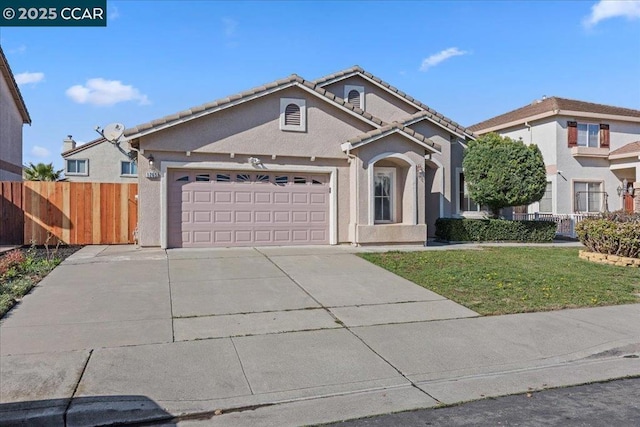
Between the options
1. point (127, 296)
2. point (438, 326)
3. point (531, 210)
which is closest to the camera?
point (438, 326)

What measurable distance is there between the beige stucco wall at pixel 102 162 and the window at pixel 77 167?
0.72ft

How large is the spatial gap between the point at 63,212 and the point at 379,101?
12475mm

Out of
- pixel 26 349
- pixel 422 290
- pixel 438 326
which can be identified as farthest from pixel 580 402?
pixel 26 349

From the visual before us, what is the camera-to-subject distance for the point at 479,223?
56.3ft

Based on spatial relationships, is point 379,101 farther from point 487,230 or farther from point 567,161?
point 567,161

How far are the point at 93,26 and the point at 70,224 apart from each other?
30.8 ft

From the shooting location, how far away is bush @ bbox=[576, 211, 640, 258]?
1221 centimetres

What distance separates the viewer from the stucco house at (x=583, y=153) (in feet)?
79.8

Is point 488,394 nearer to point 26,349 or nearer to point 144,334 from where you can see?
point 144,334

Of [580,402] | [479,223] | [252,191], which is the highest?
[252,191]

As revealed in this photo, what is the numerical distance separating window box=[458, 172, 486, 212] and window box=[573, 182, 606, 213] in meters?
8.97

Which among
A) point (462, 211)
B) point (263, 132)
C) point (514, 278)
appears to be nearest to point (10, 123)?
point (263, 132)

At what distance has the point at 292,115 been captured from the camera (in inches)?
579

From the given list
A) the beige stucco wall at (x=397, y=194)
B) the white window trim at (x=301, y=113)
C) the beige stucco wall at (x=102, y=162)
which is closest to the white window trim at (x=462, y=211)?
the beige stucco wall at (x=397, y=194)
